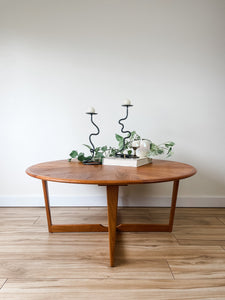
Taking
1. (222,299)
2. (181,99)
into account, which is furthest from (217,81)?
(222,299)

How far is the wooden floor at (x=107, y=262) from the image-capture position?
971 mm

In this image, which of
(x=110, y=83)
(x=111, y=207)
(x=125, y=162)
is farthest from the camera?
(x=110, y=83)

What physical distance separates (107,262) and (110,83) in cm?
148

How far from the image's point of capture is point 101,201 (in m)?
2.04

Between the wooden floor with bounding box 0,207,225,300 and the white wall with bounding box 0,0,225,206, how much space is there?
40 cm

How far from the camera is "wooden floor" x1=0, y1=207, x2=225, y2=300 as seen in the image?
0.97m

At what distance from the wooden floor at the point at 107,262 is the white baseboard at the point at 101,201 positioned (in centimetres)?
27

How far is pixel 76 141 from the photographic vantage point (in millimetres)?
1993

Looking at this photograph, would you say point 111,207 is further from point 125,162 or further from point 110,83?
point 110,83

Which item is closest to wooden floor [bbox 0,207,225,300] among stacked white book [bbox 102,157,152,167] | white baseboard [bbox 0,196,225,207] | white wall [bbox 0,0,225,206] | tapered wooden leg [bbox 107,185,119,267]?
tapered wooden leg [bbox 107,185,119,267]

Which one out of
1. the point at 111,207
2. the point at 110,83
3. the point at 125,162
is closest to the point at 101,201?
the point at 125,162

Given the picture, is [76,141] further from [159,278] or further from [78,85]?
[159,278]

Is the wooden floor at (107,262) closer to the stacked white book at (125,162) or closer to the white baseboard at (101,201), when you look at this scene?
the white baseboard at (101,201)

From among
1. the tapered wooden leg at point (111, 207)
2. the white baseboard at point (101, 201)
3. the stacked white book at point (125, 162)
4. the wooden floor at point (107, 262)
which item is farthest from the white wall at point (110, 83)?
the tapered wooden leg at point (111, 207)
